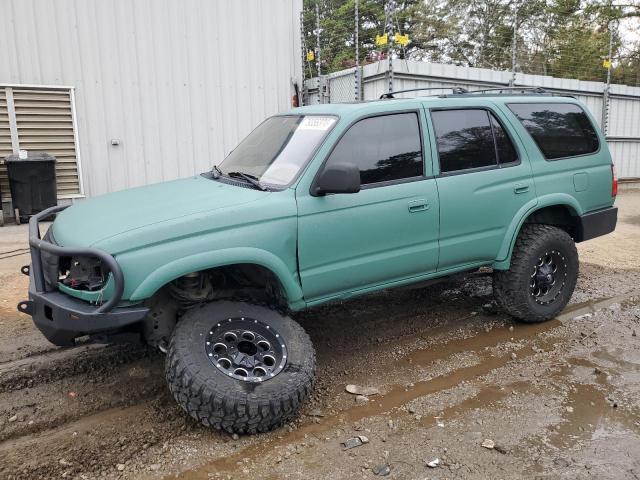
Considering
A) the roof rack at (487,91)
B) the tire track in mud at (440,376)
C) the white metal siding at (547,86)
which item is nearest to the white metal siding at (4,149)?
the white metal siding at (547,86)

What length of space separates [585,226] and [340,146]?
2679 mm

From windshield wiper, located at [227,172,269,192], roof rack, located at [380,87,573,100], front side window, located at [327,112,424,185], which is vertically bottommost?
windshield wiper, located at [227,172,269,192]

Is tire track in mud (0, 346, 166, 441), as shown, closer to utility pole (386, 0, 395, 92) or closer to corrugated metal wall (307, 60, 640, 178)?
utility pole (386, 0, 395, 92)

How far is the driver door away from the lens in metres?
3.58

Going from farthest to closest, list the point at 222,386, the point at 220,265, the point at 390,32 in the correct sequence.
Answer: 1. the point at 390,32
2. the point at 220,265
3. the point at 222,386

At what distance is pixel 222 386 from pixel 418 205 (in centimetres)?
190

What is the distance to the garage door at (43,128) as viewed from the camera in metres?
9.41

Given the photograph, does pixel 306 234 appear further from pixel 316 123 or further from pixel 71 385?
pixel 71 385

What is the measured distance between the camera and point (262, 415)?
3.07 m

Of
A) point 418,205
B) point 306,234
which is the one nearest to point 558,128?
point 418,205

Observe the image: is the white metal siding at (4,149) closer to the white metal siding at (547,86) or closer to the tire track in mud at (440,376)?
the white metal siding at (547,86)

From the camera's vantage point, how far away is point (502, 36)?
1309 cm

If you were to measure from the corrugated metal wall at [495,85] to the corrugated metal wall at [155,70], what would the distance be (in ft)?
4.38

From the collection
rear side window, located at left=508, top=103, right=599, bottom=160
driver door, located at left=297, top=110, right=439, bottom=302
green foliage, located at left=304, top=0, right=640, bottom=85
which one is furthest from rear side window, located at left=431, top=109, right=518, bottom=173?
green foliage, located at left=304, top=0, right=640, bottom=85
